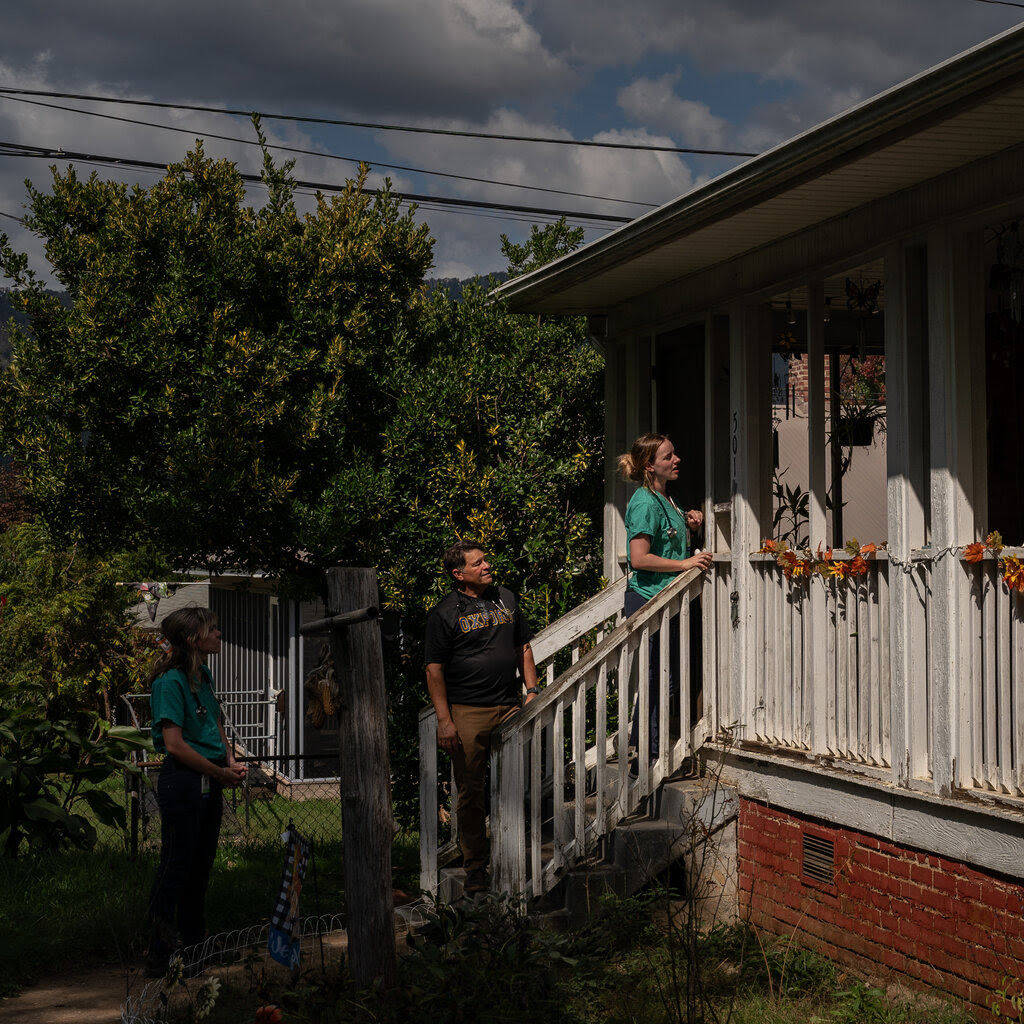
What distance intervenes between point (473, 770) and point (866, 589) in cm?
228

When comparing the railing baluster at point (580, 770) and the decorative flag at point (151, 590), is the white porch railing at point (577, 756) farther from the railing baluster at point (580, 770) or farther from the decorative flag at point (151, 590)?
the decorative flag at point (151, 590)

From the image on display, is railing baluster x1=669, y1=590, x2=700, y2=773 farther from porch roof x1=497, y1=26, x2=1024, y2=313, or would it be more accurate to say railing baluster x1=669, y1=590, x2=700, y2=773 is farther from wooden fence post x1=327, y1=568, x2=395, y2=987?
wooden fence post x1=327, y1=568, x2=395, y2=987

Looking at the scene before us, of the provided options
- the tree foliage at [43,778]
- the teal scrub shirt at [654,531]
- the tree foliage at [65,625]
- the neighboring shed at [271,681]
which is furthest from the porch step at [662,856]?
the tree foliage at [65,625]

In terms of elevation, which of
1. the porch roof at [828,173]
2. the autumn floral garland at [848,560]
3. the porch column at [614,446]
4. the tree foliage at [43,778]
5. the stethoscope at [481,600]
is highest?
the porch roof at [828,173]

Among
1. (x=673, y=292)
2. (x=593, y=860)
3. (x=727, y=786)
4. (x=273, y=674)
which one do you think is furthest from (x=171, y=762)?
(x=273, y=674)

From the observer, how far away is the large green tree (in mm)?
8883

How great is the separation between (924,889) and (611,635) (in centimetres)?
202

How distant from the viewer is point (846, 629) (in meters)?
5.99

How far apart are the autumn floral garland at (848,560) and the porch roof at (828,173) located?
155 cm

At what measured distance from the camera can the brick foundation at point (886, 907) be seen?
506 centimetres

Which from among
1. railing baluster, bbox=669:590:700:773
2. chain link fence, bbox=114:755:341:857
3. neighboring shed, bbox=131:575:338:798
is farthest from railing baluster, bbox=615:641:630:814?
neighboring shed, bbox=131:575:338:798

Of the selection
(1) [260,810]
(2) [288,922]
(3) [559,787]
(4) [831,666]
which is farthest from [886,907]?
(1) [260,810]

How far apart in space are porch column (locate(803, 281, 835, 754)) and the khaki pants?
60.9 inches

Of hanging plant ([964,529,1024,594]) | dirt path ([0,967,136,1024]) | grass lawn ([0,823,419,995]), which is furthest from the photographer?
grass lawn ([0,823,419,995])
